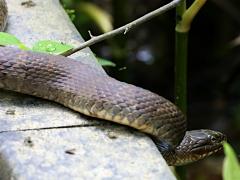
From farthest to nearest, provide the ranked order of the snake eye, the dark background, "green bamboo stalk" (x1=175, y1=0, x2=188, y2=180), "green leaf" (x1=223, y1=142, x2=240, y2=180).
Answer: the dark background < "green bamboo stalk" (x1=175, y1=0, x2=188, y2=180) < the snake eye < "green leaf" (x1=223, y1=142, x2=240, y2=180)

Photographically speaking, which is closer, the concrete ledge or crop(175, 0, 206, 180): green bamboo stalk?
the concrete ledge

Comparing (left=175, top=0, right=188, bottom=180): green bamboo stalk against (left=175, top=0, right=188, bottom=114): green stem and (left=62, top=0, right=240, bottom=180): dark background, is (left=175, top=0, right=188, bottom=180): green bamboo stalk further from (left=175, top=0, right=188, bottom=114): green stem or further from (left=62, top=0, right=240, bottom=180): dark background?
(left=62, top=0, right=240, bottom=180): dark background

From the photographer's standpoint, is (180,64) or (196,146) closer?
(196,146)

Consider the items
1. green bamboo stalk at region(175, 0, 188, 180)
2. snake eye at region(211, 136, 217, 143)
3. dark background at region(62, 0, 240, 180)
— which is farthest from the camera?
dark background at region(62, 0, 240, 180)

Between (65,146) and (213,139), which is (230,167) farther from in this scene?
(213,139)

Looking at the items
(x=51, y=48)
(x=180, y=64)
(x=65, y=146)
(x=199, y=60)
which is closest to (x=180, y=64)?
(x=180, y=64)

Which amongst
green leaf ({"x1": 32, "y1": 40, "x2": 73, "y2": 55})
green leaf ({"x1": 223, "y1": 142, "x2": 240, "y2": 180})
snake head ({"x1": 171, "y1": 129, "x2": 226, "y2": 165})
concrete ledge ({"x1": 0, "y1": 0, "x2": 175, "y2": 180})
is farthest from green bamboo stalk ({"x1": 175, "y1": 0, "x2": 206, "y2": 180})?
green leaf ({"x1": 223, "y1": 142, "x2": 240, "y2": 180})

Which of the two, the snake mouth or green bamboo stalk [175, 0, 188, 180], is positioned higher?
green bamboo stalk [175, 0, 188, 180]
